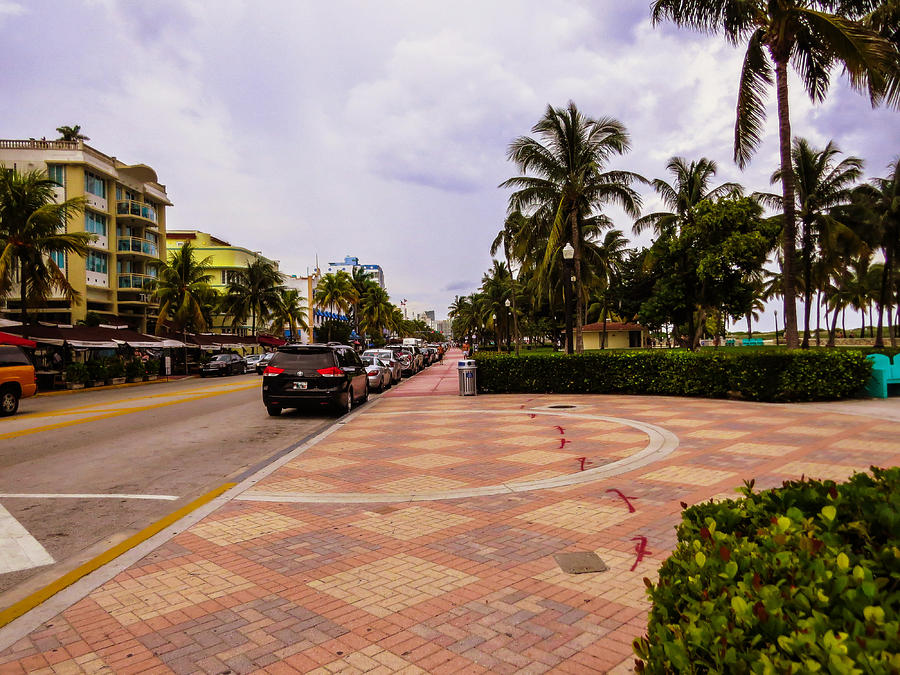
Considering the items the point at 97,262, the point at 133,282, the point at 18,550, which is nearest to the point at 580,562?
the point at 18,550

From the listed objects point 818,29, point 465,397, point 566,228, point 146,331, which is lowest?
point 465,397

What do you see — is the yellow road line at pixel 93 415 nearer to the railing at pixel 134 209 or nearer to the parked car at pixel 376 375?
the parked car at pixel 376 375

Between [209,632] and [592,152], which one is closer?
[209,632]

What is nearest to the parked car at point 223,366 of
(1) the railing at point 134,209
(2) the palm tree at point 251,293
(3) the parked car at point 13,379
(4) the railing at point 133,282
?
(4) the railing at point 133,282

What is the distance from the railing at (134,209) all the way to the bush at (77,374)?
21984mm

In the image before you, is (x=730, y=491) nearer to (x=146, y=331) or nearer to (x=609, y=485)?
(x=609, y=485)

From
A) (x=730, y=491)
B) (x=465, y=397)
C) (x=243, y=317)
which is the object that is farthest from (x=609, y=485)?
(x=243, y=317)

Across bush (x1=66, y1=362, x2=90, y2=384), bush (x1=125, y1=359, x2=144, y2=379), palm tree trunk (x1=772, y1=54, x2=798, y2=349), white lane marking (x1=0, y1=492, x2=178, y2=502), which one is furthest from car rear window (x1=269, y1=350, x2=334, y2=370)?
bush (x1=125, y1=359, x2=144, y2=379)

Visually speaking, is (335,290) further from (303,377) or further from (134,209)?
(303,377)

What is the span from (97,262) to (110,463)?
131ft

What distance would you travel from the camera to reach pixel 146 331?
1885 inches

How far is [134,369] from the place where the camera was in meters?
31.7

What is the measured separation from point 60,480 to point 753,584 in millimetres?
8404

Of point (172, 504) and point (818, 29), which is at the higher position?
point (818, 29)
